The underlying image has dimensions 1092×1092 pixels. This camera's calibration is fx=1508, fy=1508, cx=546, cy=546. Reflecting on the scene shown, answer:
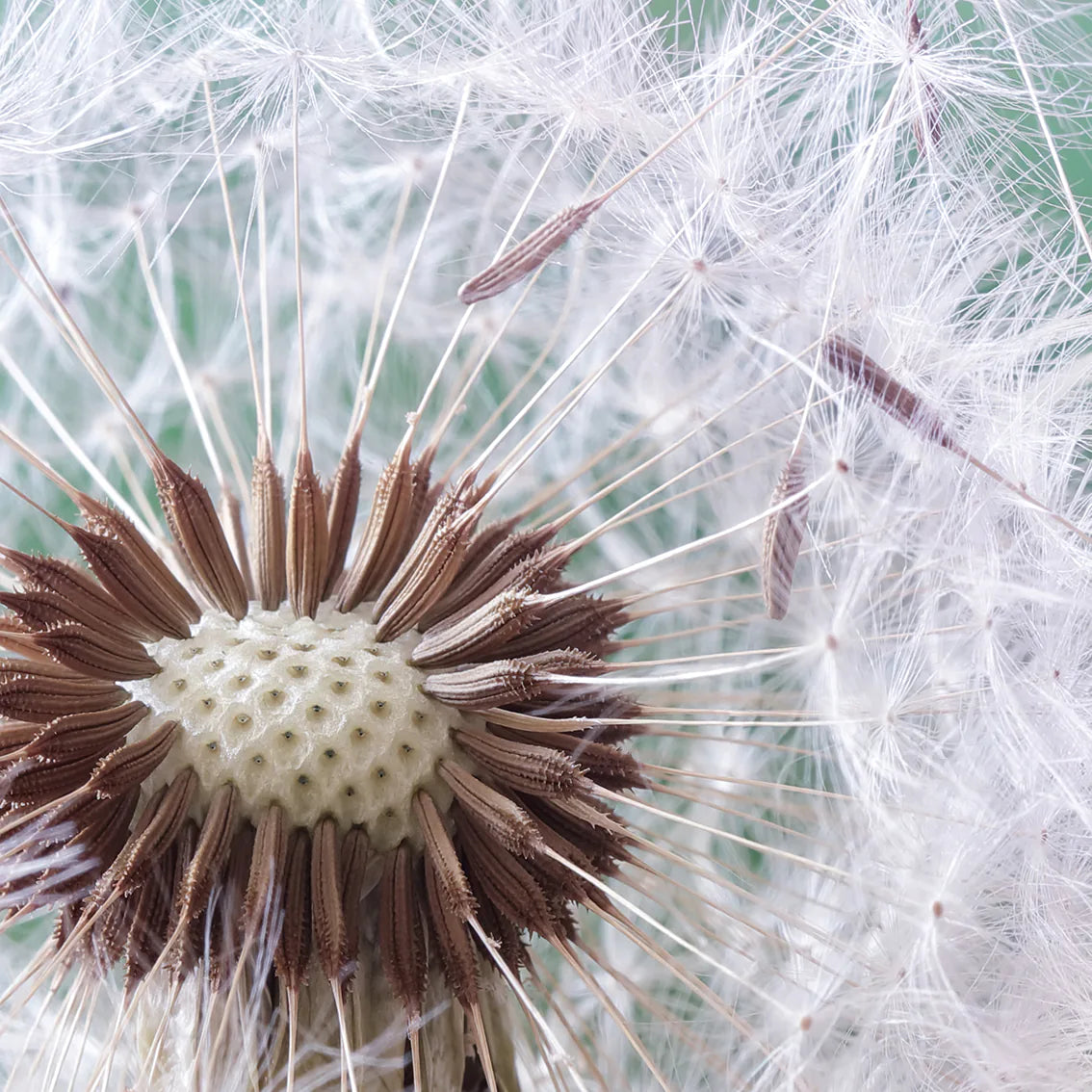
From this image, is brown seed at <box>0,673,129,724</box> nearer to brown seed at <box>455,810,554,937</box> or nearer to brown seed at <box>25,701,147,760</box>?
brown seed at <box>25,701,147,760</box>

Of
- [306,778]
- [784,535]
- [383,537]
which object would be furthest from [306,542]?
[784,535]

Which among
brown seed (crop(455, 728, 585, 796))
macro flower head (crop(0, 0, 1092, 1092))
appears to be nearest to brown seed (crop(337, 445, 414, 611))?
macro flower head (crop(0, 0, 1092, 1092))

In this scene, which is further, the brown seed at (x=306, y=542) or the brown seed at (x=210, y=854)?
the brown seed at (x=306, y=542)

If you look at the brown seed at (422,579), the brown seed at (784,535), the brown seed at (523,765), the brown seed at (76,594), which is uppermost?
the brown seed at (784,535)

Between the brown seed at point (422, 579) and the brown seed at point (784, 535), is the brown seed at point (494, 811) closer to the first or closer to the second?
the brown seed at point (422, 579)

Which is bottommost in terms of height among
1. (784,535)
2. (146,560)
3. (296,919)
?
(296,919)

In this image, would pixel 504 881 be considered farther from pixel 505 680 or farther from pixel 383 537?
pixel 383 537

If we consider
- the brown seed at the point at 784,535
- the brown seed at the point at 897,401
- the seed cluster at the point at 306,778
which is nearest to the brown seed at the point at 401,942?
the seed cluster at the point at 306,778
